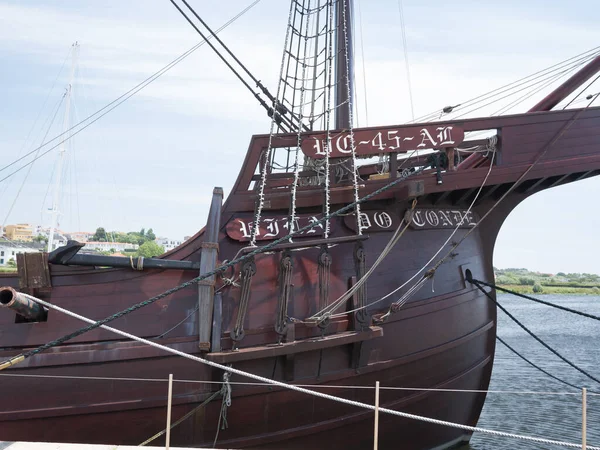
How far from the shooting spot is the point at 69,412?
5.80m

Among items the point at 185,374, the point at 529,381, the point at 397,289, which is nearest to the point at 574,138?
the point at 397,289

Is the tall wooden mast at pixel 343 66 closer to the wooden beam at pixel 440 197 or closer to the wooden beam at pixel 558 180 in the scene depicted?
the wooden beam at pixel 440 197

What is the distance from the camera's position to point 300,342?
6266mm

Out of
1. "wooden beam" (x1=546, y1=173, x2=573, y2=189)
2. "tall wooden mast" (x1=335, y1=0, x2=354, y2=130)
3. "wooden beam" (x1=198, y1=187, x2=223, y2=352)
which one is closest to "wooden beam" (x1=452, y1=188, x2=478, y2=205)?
"wooden beam" (x1=546, y1=173, x2=573, y2=189)

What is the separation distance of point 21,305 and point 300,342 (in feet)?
8.90

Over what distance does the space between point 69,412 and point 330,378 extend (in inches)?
105

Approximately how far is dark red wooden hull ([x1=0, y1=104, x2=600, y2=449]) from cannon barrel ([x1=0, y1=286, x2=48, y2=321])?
11cm

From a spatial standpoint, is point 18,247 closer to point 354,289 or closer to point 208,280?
point 208,280

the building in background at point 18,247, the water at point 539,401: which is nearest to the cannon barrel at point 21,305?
the building in background at point 18,247

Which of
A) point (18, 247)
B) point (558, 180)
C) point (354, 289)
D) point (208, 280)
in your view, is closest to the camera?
point (208, 280)

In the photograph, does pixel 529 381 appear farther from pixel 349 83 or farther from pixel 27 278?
pixel 27 278

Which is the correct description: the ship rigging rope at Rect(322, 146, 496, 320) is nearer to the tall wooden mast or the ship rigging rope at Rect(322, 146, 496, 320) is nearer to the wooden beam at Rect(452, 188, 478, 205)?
the wooden beam at Rect(452, 188, 478, 205)

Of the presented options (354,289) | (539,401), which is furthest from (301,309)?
(539,401)

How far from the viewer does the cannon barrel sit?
551cm
